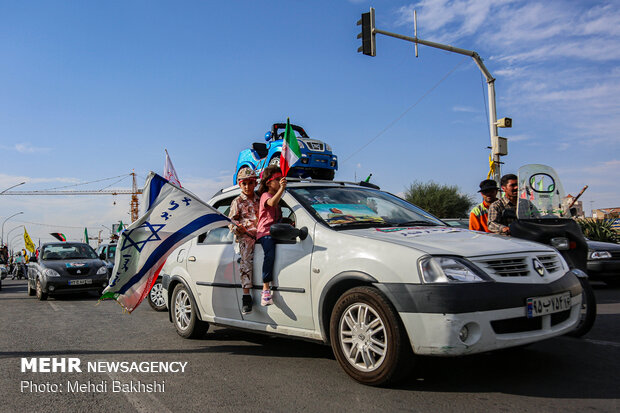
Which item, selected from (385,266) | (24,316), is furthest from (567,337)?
(24,316)

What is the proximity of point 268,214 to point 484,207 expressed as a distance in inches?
125

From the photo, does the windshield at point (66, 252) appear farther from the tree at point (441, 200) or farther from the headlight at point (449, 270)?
the tree at point (441, 200)

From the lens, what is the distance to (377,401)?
145 inches

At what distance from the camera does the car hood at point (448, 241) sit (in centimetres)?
388

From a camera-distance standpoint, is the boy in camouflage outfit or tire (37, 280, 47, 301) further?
tire (37, 280, 47, 301)

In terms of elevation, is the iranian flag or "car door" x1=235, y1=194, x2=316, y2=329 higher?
the iranian flag

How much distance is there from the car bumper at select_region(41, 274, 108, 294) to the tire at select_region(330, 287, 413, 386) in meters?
11.4

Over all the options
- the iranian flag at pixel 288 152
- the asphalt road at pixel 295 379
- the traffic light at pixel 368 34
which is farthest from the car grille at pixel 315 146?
the asphalt road at pixel 295 379

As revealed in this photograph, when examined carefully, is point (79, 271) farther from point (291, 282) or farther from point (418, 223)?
point (418, 223)

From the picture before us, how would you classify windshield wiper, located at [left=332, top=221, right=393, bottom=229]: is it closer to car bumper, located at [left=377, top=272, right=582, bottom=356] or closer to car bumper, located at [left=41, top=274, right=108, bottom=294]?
car bumper, located at [left=377, top=272, right=582, bottom=356]

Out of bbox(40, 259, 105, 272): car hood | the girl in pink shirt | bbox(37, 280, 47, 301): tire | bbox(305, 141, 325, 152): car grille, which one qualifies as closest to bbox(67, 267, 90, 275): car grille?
bbox(40, 259, 105, 272): car hood

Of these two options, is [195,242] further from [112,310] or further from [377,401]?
[112,310]

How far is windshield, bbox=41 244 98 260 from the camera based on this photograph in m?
14.9

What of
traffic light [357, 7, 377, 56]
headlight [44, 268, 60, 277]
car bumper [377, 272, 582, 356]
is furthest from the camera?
headlight [44, 268, 60, 277]
